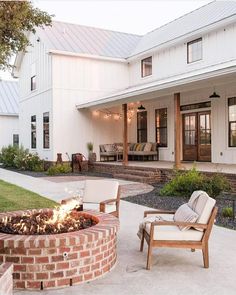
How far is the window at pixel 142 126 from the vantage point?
18681mm

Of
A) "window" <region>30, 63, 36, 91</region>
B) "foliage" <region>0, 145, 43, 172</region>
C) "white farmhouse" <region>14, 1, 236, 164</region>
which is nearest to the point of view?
"white farmhouse" <region>14, 1, 236, 164</region>

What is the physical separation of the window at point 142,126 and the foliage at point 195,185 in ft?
28.4

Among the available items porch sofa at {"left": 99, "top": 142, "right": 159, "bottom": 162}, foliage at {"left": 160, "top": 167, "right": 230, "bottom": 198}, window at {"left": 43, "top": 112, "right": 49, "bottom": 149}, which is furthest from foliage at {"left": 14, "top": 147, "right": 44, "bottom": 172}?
foliage at {"left": 160, "top": 167, "right": 230, "bottom": 198}

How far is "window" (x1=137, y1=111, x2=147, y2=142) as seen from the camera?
61.3 feet

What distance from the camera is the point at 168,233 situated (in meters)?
4.55

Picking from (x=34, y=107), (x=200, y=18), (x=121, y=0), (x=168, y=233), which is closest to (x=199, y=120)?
(x=200, y=18)

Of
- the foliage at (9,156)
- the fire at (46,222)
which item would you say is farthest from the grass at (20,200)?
the foliage at (9,156)

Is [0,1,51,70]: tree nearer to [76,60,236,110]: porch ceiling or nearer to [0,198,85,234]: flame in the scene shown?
[0,198,85,234]: flame

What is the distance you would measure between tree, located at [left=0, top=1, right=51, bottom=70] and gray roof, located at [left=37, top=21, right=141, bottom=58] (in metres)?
10.6

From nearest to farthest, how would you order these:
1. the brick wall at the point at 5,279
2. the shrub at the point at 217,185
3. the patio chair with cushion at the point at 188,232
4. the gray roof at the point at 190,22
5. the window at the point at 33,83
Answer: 1. the brick wall at the point at 5,279
2. the patio chair with cushion at the point at 188,232
3. the shrub at the point at 217,185
4. the gray roof at the point at 190,22
5. the window at the point at 33,83

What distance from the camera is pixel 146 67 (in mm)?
18859

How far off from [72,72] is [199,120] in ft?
23.1

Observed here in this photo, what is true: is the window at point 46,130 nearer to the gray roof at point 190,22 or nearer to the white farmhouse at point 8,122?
the gray roof at point 190,22

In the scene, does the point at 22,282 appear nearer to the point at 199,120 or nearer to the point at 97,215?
the point at 97,215
